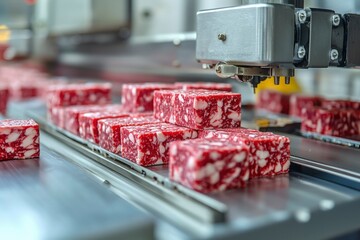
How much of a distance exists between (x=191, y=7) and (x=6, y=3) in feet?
11.6

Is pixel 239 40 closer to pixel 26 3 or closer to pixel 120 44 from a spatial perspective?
pixel 120 44

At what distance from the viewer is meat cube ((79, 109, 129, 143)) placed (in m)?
1.96

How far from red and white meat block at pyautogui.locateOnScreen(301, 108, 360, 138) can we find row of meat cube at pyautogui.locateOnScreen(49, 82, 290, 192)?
448mm

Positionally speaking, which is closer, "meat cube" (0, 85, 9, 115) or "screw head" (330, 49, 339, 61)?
"screw head" (330, 49, 339, 61)

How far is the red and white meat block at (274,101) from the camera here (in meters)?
2.71

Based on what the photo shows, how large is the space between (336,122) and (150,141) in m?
0.83

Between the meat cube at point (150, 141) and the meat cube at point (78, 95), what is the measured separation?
99 cm

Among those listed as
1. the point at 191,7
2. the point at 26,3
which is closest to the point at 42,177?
the point at 191,7

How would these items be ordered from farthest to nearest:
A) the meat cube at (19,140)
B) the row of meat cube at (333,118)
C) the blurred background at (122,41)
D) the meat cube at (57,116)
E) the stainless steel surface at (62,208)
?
the blurred background at (122,41) < the meat cube at (57,116) < the row of meat cube at (333,118) < the meat cube at (19,140) < the stainless steel surface at (62,208)

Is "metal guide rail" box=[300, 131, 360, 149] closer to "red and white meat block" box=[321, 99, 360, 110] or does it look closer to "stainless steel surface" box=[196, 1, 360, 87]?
"red and white meat block" box=[321, 99, 360, 110]

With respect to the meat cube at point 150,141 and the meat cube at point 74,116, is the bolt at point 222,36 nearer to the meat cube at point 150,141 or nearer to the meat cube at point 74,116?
the meat cube at point 150,141

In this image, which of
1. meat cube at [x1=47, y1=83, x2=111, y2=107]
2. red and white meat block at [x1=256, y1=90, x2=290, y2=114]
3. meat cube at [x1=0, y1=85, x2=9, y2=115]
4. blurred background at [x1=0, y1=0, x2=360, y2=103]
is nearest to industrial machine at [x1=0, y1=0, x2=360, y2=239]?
meat cube at [x1=47, y1=83, x2=111, y2=107]

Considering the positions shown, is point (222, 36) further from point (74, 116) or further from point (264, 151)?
point (74, 116)

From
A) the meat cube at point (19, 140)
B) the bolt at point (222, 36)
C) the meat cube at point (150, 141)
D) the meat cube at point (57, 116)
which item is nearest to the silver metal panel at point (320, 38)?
the bolt at point (222, 36)
